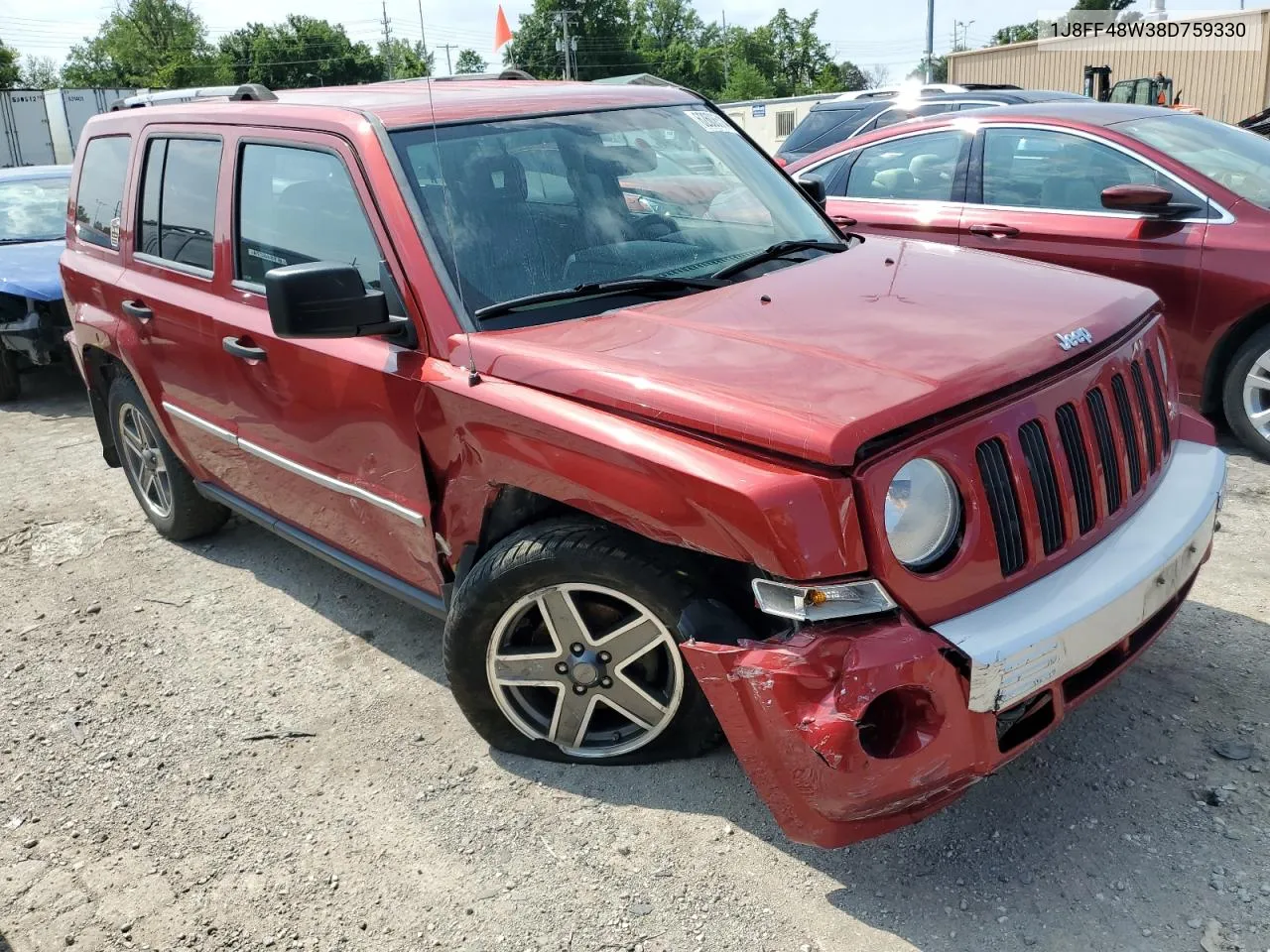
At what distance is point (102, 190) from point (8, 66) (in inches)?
2488

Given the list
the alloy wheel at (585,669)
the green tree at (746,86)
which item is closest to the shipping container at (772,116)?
the alloy wheel at (585,669)

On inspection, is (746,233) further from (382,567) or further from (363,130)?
(382,567)

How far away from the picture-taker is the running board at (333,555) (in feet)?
11.4

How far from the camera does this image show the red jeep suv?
2314 millimetres

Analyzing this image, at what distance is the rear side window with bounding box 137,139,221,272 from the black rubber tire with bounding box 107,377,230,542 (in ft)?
2.59

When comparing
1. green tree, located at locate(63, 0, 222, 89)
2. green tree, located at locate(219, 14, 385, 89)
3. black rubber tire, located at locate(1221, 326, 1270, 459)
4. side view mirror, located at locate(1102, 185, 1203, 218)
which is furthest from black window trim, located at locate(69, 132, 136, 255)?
green tree, located at locate(63, 0, 222, 89)

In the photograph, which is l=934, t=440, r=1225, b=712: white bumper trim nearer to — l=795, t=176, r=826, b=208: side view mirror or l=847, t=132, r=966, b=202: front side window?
Answer: l=795, t=176, r=826, b=208: side view mirror

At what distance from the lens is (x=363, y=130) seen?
3.31 meters

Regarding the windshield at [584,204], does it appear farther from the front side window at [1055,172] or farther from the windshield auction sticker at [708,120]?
the front side window at [1055,172]

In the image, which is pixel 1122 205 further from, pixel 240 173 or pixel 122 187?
pixel 122 187

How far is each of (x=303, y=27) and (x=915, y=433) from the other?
7760 cm

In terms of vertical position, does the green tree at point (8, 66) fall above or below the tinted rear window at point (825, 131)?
above

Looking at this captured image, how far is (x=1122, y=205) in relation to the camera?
17.6ft

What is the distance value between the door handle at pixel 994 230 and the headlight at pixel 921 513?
13.1ft
